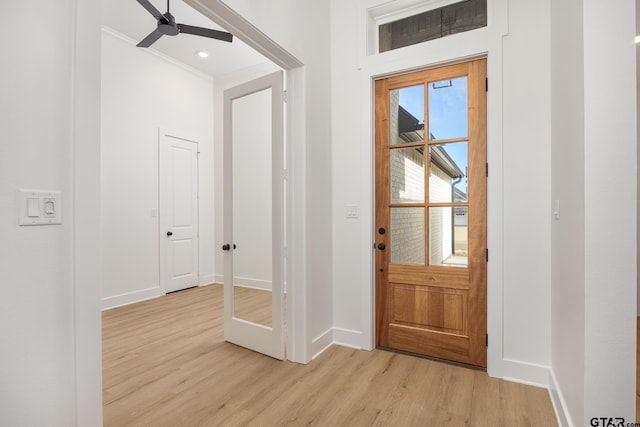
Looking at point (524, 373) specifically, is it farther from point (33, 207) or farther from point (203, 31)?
point (203, 31)

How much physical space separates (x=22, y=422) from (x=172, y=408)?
1058 mm

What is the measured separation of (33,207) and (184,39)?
4.08m

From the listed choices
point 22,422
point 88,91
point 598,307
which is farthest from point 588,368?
point 88,91

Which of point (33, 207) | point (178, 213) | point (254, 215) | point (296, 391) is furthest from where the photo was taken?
point (178, 213)

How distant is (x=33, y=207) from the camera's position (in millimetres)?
1063

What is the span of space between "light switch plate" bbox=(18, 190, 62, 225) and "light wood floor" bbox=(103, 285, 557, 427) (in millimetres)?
1390

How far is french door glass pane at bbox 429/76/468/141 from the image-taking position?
2.51 metres

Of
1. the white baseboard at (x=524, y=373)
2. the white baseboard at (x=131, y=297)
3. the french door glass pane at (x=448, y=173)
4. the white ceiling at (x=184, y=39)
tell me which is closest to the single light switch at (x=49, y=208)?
the french door glass pane at (x=448, y=173)

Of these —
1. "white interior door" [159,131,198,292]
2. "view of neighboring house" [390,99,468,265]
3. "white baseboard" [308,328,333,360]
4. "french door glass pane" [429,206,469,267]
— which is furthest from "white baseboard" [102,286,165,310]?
"french door glass pane" [429,206,469,267]

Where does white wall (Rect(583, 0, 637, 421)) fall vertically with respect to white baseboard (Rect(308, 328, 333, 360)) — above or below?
above

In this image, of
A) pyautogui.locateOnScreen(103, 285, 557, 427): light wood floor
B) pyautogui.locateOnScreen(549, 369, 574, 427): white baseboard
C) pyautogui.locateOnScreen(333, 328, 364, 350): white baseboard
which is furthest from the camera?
pyautogui.locateOnScreen(333, 328, 364, 350): white baseboard

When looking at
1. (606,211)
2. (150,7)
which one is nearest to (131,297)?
(150,7)

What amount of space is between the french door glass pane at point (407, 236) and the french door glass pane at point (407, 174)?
11 centimetres

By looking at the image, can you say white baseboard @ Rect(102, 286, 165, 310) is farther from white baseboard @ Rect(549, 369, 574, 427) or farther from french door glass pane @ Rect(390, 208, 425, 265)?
white baseboard @ Rect(549, 369, 574, 427)
